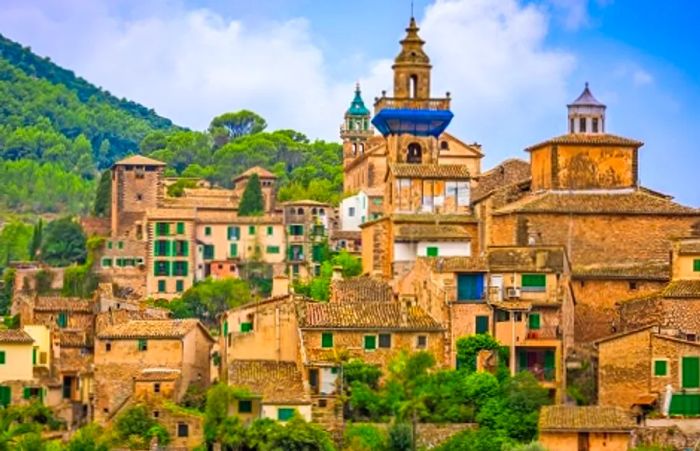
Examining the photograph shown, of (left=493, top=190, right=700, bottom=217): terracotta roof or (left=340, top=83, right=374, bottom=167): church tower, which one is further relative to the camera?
(left=340, top=83, right=374, bottom=167): church tower

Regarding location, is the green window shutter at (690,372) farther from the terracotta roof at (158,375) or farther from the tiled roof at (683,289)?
the terracotta roof at (158,375)

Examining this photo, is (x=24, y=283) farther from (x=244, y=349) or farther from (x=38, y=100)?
(x=38, y=100)

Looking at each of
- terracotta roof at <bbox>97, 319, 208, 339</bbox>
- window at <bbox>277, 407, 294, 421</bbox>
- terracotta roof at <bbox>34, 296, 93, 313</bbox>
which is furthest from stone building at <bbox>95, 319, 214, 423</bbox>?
terracotta roof at <bbox>34, 296, 93, 313</bbox>

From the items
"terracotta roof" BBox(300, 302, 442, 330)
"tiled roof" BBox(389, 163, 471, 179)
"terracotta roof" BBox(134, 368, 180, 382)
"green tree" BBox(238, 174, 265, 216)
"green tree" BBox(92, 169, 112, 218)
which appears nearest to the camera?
"terracotta roof" BBox(300, 302, 442, 330)

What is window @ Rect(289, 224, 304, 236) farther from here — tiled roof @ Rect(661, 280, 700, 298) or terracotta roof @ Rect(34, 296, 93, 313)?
tiled roof @ Rect(661, 280, 700, 298)

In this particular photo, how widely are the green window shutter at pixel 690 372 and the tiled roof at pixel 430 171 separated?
14032 mm

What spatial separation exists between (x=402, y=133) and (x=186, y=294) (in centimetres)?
1385

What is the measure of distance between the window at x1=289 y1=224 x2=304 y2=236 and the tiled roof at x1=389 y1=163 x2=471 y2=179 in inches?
841

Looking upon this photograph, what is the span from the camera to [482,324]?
55.6m

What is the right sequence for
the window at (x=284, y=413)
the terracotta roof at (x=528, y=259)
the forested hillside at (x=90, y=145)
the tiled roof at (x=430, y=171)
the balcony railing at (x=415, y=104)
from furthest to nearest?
the forested hillside at (x=90, y=145) < the balcony railing at (x=415, y=104) < the tiled roof at (x=430, y=171) < the terracotta roof at (x=528, y=259) < the window at (x=284, y=413)

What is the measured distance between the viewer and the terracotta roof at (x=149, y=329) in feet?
193

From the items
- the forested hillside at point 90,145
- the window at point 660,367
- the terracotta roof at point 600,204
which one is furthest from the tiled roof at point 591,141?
the forested hillside at point 90,145

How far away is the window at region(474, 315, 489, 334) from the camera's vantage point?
182ft

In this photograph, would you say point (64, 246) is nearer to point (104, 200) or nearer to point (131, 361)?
point (104, 200)
